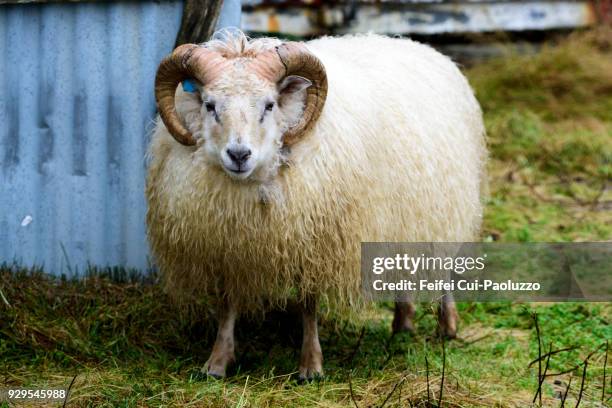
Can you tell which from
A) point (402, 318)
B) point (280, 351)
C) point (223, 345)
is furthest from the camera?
point (402, 318)

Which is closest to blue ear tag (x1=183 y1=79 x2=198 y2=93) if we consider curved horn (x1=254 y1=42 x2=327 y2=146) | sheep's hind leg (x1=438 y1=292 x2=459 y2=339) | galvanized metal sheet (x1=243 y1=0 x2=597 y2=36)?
curved horn (x1=254 y1=42 x2=327 y2=146)

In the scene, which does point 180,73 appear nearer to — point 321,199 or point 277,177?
point 277,177

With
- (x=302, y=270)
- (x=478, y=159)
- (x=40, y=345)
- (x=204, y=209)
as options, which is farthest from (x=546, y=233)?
(x=40, y=345)

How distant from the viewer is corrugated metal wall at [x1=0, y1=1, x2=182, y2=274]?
5.59 m

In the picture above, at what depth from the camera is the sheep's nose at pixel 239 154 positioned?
13.9 feet

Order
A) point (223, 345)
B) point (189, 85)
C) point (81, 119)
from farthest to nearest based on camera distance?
point (81, 119) → point (223, 345) → point (189, 85)

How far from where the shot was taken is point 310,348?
16.1 feet

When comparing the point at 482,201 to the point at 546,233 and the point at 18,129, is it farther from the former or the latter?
the point at 18,129

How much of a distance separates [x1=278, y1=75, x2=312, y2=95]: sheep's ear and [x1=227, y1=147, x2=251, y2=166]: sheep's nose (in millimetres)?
482

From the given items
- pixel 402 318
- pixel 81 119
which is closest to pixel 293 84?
pixel 81 119

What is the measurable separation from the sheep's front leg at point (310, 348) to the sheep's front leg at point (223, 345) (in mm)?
372

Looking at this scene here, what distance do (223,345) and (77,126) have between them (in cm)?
168

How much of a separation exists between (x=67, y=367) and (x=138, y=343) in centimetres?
47

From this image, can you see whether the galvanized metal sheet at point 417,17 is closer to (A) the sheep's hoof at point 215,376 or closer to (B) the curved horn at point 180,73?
(B) the curved horn at point 180,73
